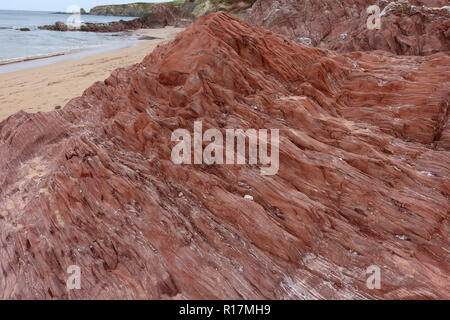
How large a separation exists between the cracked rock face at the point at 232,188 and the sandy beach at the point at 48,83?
951 cm

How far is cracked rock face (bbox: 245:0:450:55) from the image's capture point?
601 inches

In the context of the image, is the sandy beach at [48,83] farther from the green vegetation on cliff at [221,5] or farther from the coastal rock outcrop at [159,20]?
the coastal rock outcrop at [159,20]

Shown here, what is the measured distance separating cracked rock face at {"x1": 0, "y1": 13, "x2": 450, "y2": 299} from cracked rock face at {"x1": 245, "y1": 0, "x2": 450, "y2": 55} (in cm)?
680

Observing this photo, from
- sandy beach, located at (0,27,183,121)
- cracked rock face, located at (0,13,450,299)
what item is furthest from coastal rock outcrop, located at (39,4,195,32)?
cracked rock face, located at (0,13,450,299)

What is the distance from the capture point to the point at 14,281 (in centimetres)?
542

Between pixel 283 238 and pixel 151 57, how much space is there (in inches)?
364

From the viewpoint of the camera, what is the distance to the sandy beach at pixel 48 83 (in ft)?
59.4

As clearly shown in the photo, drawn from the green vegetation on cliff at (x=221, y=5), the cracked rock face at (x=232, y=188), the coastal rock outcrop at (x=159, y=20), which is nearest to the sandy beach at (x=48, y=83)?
the cracked rock face at (x=232, y=188)

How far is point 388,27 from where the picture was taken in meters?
17.3

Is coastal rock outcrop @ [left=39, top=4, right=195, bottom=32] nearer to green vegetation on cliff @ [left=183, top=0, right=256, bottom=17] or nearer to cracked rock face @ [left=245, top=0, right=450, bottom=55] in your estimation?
green vegetation on cliff @ [left=183, top=0, right=256, bottom=17]

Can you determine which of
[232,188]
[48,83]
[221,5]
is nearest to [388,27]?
[232,188]

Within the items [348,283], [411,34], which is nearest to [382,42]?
[411,34]

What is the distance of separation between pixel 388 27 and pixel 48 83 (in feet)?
84.2

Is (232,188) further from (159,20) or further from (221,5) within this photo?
(159,20)
